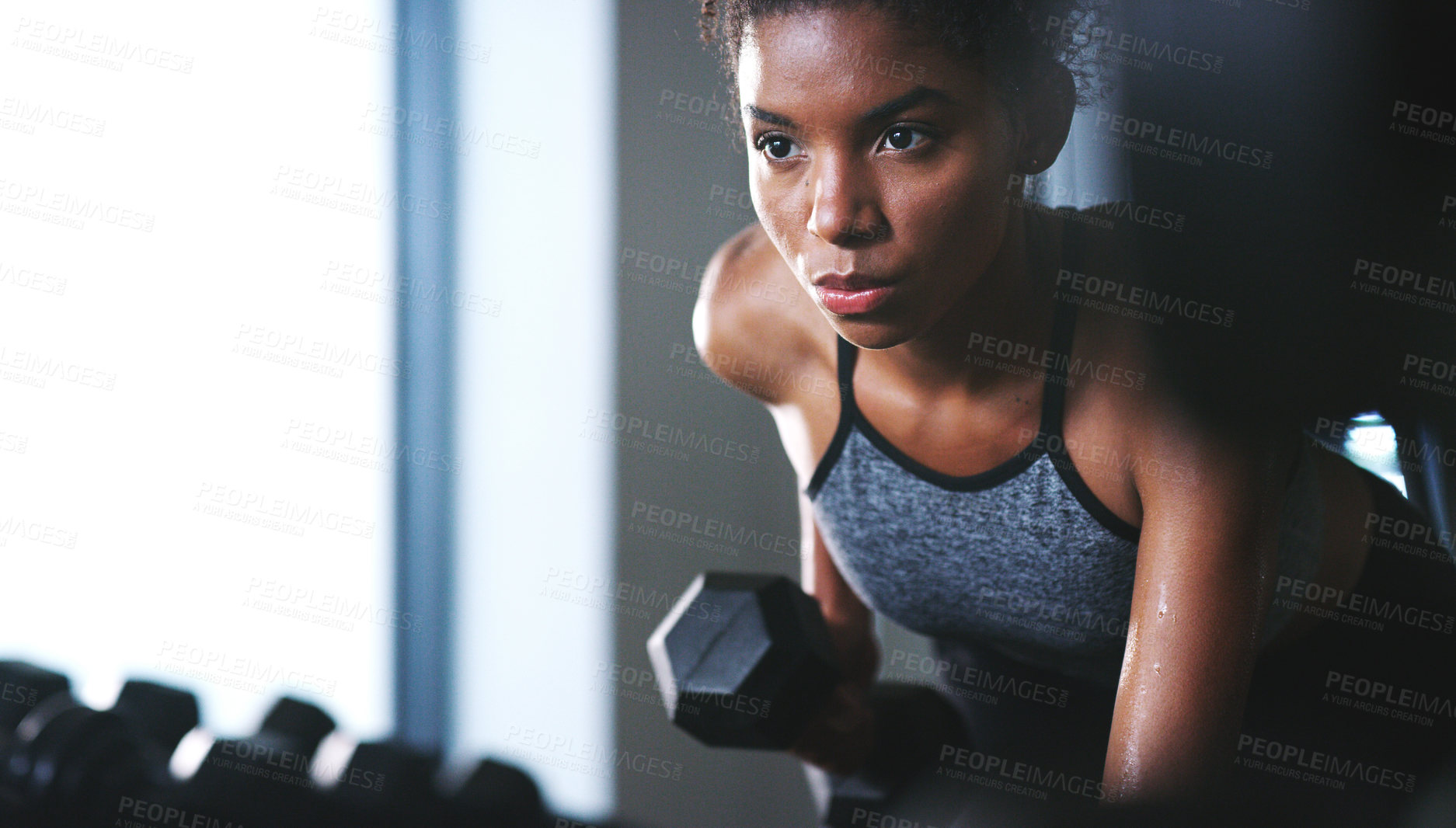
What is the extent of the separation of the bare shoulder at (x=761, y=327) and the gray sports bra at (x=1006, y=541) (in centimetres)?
3

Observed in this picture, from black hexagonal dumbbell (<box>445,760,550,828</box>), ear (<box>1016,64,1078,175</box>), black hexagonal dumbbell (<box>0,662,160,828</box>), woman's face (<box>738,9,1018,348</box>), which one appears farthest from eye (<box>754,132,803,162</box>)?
black hexagonal dumbbell (<box>0,662,160,828</box>)

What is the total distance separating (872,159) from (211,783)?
466 mm

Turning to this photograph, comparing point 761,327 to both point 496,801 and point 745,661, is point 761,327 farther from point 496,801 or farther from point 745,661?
point 496,801

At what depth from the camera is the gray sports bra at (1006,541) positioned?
0.56 meters

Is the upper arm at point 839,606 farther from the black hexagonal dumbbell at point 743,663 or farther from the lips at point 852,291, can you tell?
the lips at point 852,291

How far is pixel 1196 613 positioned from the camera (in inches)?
17.9

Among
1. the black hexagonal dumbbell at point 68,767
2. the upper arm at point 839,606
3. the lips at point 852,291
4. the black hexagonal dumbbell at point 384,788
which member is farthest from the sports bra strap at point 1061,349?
the black hexagonal dumbbell at point 68,767

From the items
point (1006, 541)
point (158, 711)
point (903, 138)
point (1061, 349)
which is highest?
point (903, 138)

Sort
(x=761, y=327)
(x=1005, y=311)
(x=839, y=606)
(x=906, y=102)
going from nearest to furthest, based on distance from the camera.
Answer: (x=906, y=102)
(x=1005, y=311)
(x=761, y=327)
(x=839, y=606)

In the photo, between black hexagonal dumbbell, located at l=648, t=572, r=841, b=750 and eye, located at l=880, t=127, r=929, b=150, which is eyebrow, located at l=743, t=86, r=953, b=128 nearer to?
eye, located at l=880, t=127, r=929, b=150

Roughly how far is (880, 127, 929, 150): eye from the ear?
0.06 metres

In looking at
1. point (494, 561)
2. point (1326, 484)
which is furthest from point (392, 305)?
point (1326, 484)

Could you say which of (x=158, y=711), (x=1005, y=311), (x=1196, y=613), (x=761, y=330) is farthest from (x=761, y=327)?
(x=158, y=711)

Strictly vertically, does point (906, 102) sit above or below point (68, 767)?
above
